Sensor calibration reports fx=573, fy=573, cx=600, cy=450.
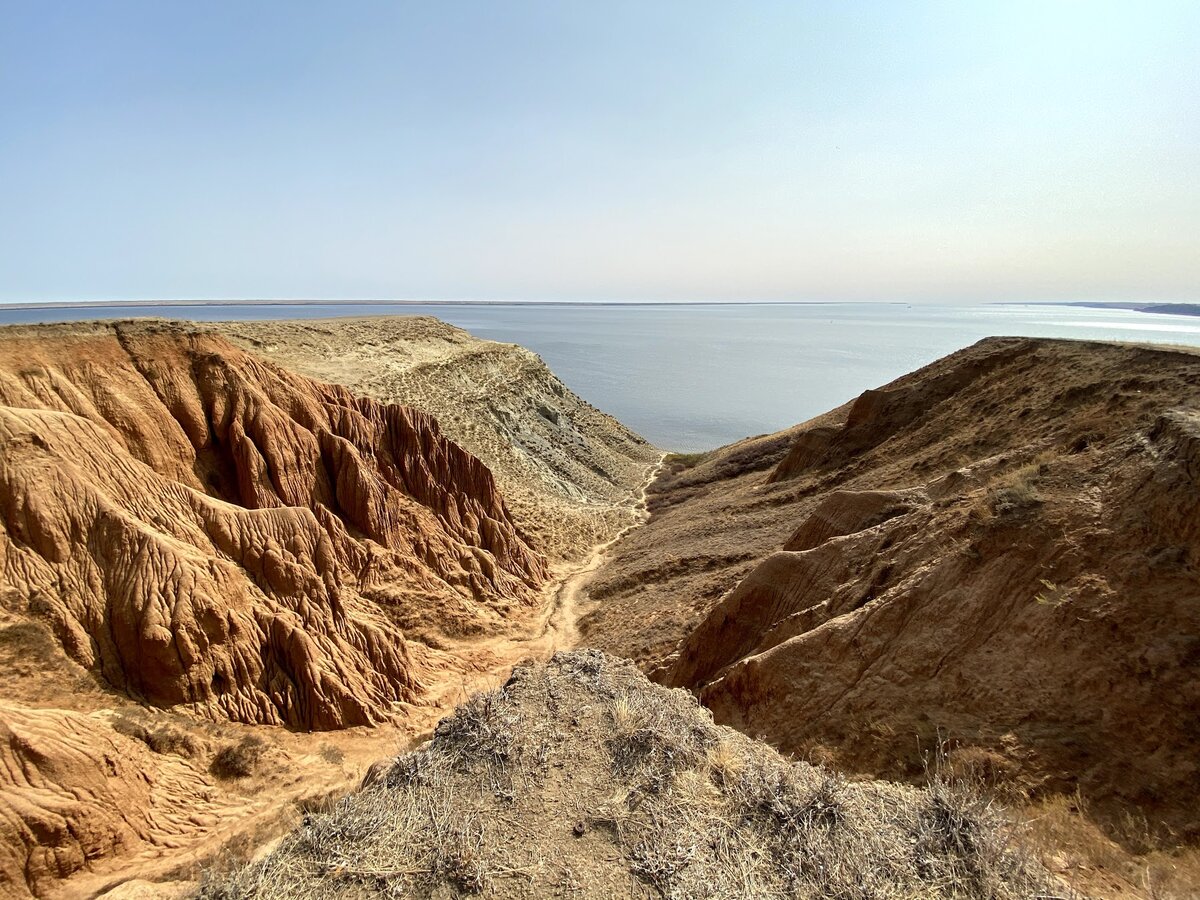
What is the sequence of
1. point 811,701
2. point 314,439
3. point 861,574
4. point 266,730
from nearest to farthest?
point 811,701 < point 861,574 < point 266,730 < point 314,439

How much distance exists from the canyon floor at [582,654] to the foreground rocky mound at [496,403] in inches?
183

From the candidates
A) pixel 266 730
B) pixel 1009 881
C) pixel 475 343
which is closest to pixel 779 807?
pixel 1009 881

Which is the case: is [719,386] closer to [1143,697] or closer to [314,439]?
[314,439]

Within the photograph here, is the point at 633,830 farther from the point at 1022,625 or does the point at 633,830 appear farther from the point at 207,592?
the point at 207,592

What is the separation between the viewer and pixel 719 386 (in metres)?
99.2

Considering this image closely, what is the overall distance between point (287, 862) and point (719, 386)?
320ft

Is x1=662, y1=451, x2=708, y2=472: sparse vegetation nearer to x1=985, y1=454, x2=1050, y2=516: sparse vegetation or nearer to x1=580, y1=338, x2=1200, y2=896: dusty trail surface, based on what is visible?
x1=580, y1=338, x2=1200, y2=896: dusty trail surface

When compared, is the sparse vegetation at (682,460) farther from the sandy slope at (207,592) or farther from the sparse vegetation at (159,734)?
the sparse vegetation at (159,734)

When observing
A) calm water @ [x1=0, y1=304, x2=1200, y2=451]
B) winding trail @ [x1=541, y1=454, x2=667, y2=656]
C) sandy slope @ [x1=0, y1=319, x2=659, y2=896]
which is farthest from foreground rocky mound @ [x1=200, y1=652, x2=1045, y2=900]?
calm water @ [x1=0, y1=304, x2=1200, y2=451]

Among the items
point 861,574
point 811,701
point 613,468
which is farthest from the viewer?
point 613,468

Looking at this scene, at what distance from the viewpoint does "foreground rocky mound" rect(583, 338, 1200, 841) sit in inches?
284

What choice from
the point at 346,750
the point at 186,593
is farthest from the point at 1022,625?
the point at 186,593

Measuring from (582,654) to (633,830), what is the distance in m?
4.85

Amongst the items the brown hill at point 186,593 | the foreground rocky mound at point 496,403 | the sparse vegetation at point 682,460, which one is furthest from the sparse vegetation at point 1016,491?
the sparse vegetation at point 682,460
